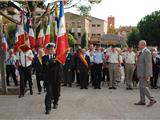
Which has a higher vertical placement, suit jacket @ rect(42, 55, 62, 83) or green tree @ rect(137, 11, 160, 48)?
green tree @ rect(137, 11, 160, 48)

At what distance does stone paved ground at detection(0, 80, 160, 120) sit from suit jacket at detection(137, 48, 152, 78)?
1028mm

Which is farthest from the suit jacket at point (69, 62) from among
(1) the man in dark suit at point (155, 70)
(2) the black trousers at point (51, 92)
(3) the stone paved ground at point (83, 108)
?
(2) the black trousers at point (51, 92)

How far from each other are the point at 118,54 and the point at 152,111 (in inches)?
282

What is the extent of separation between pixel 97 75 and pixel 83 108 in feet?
23.4

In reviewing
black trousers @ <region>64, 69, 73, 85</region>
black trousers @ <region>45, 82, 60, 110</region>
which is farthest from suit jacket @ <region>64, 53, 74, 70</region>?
black trousers @ <region>45, 82, 60, 110</region>

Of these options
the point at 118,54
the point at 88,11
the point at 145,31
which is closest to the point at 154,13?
the point at 145,31

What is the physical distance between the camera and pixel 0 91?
17.6 m

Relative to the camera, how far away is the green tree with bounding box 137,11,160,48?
82.7 metres

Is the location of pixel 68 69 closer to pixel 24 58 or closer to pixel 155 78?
pixel 155 78

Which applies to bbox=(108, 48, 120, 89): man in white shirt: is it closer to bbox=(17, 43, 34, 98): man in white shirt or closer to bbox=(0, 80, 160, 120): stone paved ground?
bbox=(0, 80, 160, 120): stone paved ground

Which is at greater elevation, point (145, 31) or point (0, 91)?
point (145, 31)

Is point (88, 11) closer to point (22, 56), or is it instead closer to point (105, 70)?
point (105, 70)

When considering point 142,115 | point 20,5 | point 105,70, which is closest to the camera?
point 142,115

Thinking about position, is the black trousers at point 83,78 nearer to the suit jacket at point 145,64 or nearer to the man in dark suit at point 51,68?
the suit jacket at point 145,64
